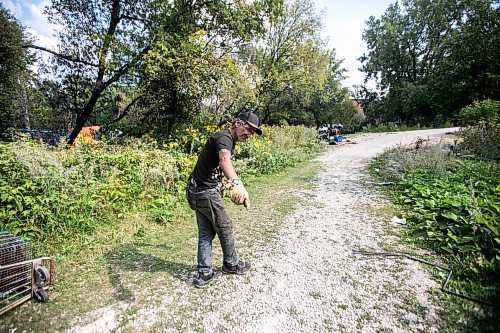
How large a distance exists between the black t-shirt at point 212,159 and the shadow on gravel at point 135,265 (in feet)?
3.92

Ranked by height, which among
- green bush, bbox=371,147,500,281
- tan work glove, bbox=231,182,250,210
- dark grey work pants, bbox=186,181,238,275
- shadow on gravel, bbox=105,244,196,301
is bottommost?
shadow on gravel, bbox=105,244,196,301

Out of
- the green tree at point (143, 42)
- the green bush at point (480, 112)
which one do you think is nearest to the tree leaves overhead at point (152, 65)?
the green tree at point (143, 42)

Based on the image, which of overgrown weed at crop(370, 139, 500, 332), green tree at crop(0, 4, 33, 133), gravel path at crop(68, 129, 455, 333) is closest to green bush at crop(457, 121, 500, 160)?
overgrown weed at crop(370, 139, 500, 332)

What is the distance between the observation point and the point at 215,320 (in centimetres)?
232

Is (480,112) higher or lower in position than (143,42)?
lower

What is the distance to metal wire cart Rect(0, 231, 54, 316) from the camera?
249cm

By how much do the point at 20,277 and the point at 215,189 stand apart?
2.20 m

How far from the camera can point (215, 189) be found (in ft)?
9.18

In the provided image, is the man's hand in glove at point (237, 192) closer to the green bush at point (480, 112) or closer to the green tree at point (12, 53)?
the green tree at point (12, 53)

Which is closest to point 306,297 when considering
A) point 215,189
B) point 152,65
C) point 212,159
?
point 215,189

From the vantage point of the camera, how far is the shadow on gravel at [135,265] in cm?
284

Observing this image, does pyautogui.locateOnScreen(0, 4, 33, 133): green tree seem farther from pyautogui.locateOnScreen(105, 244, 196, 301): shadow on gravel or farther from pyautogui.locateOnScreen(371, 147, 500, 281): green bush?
pyautogui.locateOnScreen(371, 147, 500, 281): green bush

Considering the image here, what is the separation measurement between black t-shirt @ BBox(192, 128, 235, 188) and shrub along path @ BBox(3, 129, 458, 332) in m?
1.18

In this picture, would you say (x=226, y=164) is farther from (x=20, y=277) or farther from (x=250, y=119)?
(x=20, y=277)
